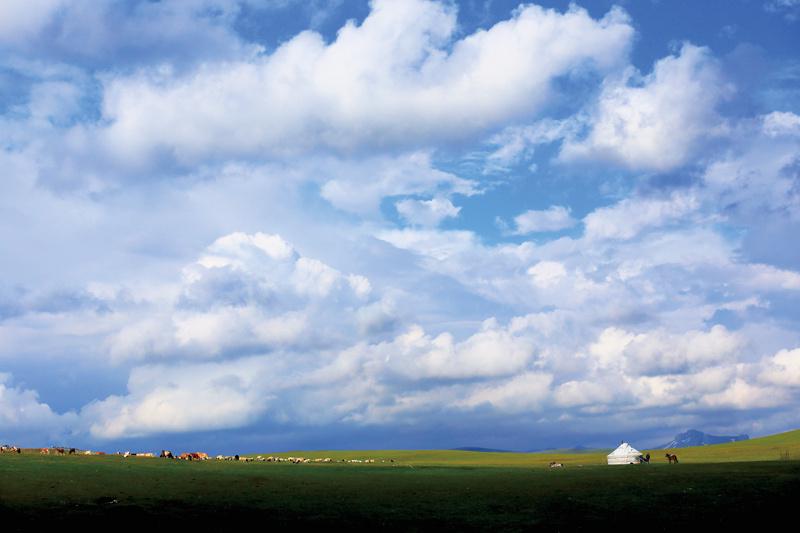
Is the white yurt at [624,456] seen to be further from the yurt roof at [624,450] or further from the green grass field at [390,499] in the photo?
the green grass field at [390,499]

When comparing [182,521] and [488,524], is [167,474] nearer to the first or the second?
[182,521]

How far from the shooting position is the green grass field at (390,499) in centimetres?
4022

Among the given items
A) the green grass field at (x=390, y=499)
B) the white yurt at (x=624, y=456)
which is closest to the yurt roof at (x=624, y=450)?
the white yurt at (x=624, y=456)

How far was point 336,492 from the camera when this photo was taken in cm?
5219

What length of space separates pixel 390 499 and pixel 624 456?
2174 inches

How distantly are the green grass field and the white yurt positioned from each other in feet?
94.2

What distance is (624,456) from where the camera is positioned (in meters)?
95.1

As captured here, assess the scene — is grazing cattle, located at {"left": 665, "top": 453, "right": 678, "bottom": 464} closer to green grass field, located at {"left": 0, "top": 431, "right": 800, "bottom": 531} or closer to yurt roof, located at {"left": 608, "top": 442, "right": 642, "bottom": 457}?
yurt roof, located at {"left": 608, "top": 442, "right": 642, "bottom": 457}

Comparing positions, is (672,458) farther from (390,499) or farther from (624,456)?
(390,499)

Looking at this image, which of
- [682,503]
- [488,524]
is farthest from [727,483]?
[488,524]

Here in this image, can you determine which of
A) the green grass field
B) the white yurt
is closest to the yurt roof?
the white yurt

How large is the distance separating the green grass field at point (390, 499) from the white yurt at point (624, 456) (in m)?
28.7

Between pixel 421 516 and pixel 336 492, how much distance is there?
11.5 m

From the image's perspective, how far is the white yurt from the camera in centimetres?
9453
